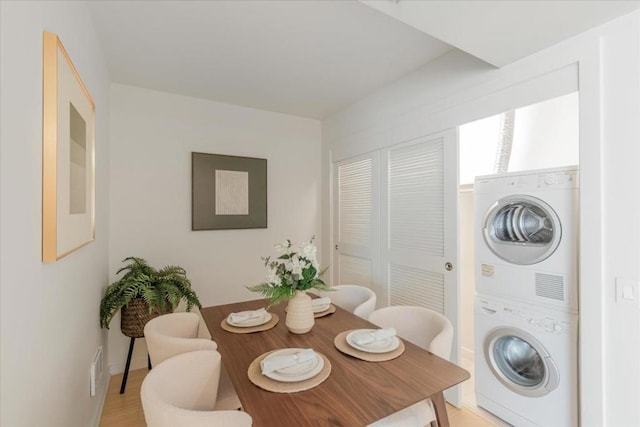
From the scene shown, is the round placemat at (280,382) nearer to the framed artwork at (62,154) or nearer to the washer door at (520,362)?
the framed artwork at (62,154)

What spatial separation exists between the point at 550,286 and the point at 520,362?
22.5 inches

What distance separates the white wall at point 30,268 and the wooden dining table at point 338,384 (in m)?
0.61

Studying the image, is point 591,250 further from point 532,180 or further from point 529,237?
point 532,180

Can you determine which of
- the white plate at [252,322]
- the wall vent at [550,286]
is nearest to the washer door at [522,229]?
the wall vent at [550,286]

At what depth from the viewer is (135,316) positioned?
230 cm

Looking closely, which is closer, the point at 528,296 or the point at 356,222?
the point at 528,296

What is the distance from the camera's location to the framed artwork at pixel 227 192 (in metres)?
3.02

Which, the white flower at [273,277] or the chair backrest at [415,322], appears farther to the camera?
the chair backrest at [415,322]

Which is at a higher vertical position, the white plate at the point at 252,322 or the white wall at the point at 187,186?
the white wall at the point at 187,186

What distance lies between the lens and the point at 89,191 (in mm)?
1688

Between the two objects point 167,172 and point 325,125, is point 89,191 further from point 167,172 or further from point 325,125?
point 325,125

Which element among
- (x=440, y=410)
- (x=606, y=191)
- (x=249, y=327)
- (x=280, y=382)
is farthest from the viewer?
(x=249, y=327)

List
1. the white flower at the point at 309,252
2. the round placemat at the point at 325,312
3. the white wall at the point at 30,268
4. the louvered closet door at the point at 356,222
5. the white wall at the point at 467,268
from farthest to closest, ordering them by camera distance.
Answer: the louvered closet door at the point at 356,222
the white wall at the point at 467,268
the round placemat at the point at 325,312
the white flower at the point at 309,252
the white wall at the point at 30,268

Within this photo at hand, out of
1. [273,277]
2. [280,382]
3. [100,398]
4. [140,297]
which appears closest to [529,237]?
[273,277]
